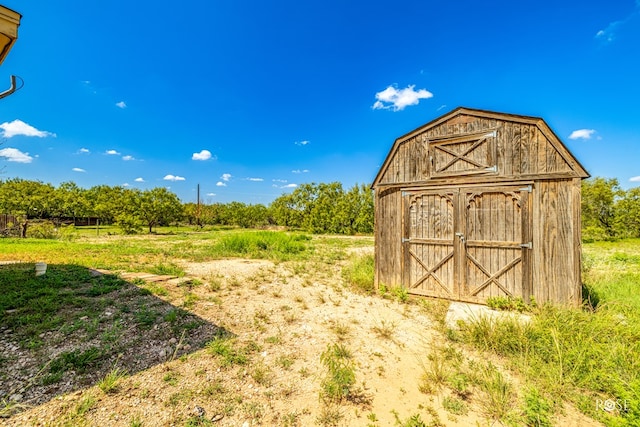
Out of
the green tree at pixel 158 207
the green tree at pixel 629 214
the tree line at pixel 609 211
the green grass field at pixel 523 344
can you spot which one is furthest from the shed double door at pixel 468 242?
the green tree at pixel 158 207

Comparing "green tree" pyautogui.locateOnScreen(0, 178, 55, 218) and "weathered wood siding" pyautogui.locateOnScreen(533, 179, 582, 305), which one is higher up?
"green tree" pyautogui.locateOnScreen(0, 178, 55, 218)

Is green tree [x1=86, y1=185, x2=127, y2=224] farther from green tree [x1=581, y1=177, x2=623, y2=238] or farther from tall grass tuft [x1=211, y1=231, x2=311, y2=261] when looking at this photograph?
green tree [x1=581, y1=177, x2=623, y2=238]

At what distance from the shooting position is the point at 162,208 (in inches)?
1015

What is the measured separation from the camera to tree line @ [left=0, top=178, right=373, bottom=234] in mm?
22938

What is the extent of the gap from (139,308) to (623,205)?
29.7m

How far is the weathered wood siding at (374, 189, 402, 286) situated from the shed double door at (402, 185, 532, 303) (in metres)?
0.16

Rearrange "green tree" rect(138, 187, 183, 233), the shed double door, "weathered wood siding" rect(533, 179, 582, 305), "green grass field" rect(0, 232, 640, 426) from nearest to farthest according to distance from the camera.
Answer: "green grass field" rect(0, 232, 640, 426) < "weathered wood siding" rect(533, 179, 582, 305) < the shed double door < "green tree" rect(138, 187, 183, 233)

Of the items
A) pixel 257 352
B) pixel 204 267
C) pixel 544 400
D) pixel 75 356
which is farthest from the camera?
pixel 204 267

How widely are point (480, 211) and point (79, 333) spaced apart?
7.05m

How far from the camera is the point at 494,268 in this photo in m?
4.99

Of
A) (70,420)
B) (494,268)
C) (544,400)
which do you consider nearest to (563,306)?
(494,268)

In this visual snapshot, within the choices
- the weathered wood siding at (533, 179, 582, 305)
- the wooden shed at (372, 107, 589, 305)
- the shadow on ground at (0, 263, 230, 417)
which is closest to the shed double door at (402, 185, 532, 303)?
the wooden shed at (372, 107, 589, 305)

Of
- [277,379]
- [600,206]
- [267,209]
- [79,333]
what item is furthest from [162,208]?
[600,206]

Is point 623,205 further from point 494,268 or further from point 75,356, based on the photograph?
point 75,356
